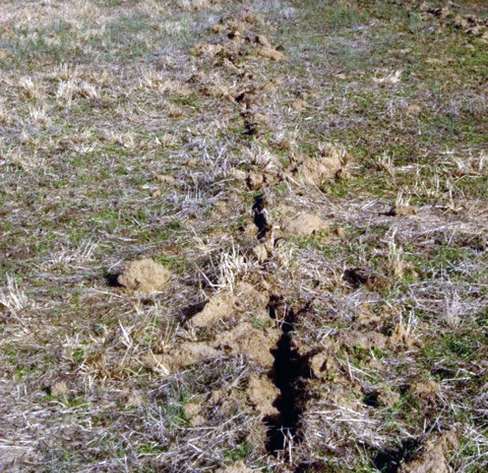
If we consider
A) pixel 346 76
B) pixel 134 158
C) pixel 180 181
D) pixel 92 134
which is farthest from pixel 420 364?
pixel 346 76

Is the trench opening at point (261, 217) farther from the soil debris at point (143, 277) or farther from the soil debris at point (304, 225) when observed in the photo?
the soil debris at point (143, 277)

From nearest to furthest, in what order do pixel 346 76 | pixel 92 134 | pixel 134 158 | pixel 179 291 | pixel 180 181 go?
pixel 179 291, pixel 180 181, pixel 134 158, pixel 92 134, pixel 346 76

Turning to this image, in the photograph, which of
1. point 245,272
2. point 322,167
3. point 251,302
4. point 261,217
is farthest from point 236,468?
point 322,167

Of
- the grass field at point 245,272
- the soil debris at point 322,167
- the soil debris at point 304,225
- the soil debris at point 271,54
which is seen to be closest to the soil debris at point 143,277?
the grass field at point 245,272

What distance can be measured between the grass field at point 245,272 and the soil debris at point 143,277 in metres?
0.01

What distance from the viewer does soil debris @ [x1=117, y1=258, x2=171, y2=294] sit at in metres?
3.61

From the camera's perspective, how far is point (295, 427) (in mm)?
2680

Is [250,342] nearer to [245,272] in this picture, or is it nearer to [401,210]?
[245,272]

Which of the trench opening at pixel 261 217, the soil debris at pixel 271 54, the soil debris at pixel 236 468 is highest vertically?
the soil debris at pixel 236 468

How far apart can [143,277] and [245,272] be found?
53 centimetres

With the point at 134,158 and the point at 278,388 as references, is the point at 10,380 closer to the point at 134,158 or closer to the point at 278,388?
the point at 278,388

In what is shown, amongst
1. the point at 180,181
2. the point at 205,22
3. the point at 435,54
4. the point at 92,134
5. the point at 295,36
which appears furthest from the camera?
the point at 205,22

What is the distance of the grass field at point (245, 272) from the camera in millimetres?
2684

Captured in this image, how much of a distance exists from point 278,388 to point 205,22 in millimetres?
8944
